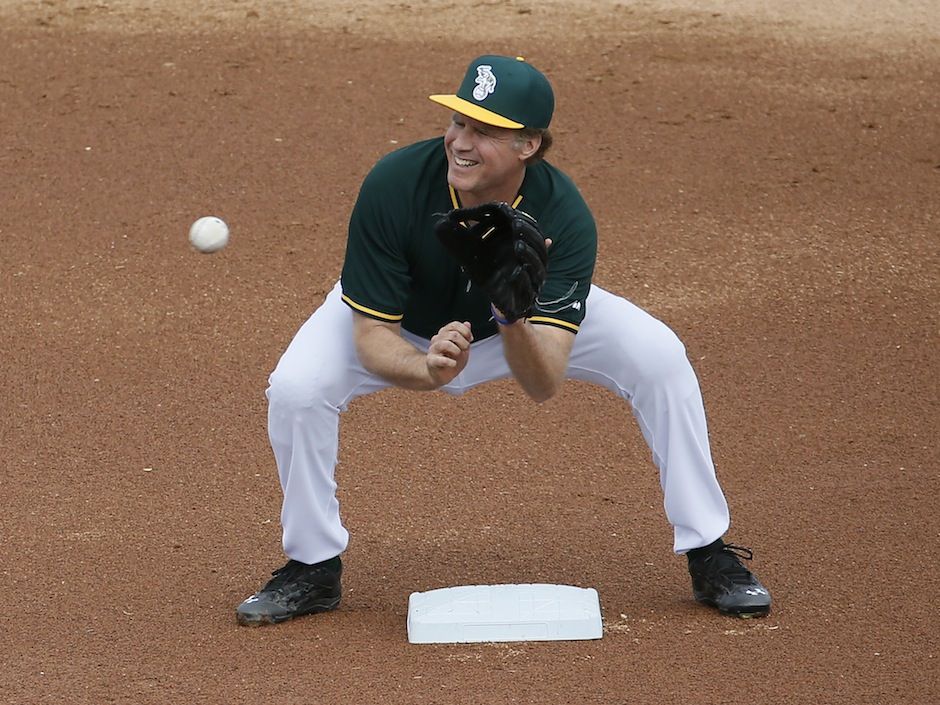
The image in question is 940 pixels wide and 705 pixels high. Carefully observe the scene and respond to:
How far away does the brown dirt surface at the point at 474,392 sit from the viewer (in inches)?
177

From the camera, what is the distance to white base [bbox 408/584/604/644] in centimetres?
451

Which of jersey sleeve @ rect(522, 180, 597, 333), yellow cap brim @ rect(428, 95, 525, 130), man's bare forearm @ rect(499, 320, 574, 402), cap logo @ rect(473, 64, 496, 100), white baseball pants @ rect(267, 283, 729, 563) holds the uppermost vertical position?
cap logo @ rect(473, 64, 496, 100)

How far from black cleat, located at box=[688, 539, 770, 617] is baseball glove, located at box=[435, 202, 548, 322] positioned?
113 centimetres

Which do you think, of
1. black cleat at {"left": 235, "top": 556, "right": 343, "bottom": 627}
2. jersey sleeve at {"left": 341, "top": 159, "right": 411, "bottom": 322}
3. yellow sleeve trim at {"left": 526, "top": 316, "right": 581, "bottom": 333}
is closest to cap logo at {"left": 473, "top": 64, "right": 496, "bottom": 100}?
jersey sleeve at {"left": 341, "top": 159, "right": 411, "bottom": 322}

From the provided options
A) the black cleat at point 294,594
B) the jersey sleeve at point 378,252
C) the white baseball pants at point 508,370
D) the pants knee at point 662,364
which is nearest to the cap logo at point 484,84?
the jersey sleeve at point 378,252

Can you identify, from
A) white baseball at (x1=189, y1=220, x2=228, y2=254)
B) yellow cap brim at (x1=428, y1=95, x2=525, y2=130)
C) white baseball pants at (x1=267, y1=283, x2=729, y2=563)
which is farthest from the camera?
white baseball at (x1=189, y1=220, x2=228, y2=254)

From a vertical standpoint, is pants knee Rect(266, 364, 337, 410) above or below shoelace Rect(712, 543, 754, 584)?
above

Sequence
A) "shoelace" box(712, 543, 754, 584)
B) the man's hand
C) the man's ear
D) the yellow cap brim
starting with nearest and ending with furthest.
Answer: the man's hand
the yellow cap brim
the man's ear
"shoelace" box(712, 543, 754, 584)

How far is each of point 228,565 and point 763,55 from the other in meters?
6.78

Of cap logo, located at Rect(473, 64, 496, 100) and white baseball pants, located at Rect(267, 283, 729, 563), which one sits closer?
cap logo, located at Rect(473, 64, 496, 100)

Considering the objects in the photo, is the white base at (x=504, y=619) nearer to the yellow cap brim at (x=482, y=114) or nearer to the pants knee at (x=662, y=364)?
the pants knee at (x=662, y=364)

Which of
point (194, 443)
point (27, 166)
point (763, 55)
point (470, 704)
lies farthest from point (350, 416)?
point (763, 55)

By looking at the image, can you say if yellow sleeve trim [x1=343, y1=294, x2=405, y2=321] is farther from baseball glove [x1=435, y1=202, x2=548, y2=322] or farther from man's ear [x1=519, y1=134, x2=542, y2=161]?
man's ear [x1=519, y1=134, x2=542, y2=161]

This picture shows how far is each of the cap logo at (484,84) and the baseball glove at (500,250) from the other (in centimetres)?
41
